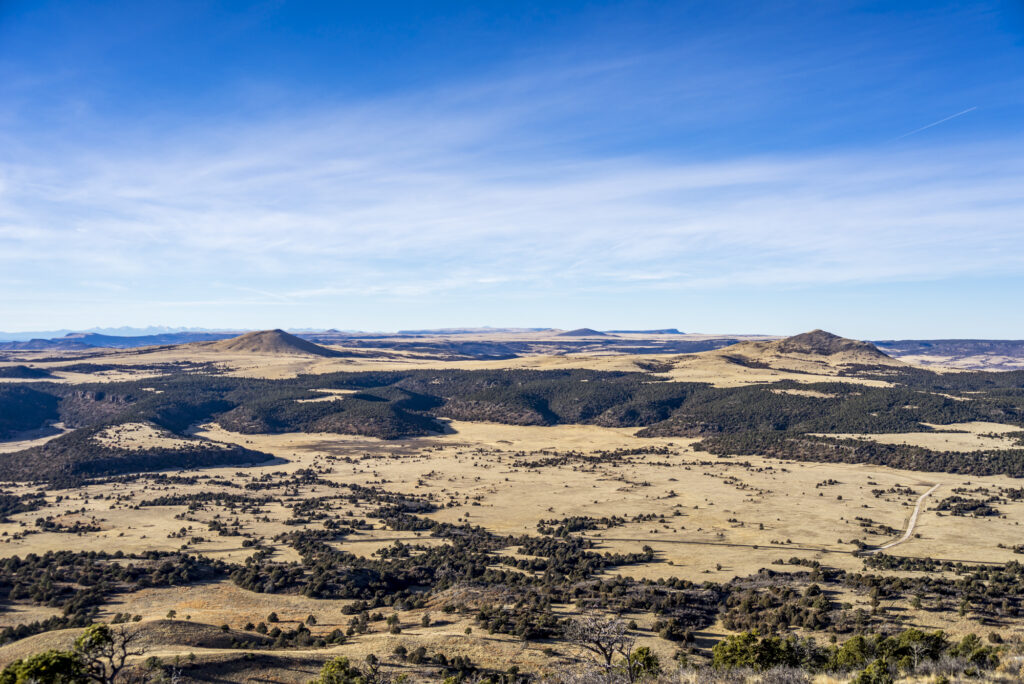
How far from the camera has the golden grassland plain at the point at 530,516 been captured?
3994cm

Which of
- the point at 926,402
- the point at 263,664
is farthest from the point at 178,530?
the point at 926,402

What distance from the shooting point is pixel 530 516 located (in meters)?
72.0

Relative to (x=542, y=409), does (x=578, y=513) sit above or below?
below

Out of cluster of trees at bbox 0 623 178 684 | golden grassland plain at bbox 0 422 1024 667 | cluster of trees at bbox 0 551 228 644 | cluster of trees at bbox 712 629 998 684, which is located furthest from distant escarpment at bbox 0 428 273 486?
cluster of trees at bbox 712 629 998 684

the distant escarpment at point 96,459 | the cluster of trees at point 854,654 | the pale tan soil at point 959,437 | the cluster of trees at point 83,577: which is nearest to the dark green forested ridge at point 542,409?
the distant escarpment at point 96,459

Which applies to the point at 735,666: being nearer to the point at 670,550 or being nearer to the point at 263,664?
the point at 263,664

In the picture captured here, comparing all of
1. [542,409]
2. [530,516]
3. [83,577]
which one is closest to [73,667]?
[83,577]

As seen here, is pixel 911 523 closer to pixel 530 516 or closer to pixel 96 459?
pixel 530 516

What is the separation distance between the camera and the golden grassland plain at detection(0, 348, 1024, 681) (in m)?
39.9

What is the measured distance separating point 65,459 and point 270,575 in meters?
67.6

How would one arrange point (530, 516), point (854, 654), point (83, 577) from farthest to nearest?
point (530, 516), point (83, 577), point (854, 654)

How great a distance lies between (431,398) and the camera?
17675cm

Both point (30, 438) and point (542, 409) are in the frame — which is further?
point (542, 409)

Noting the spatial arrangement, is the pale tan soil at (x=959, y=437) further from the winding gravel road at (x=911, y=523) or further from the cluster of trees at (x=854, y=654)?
the cluster of trees at (x=854, y=654)
